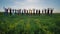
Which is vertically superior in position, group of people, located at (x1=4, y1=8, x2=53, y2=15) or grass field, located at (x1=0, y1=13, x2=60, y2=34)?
group of people, located at (x1=4, y1=8, x2=53, y2=15)

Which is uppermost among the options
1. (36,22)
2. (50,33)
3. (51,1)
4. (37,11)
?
(51,1)

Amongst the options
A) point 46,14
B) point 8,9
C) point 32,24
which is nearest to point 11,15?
point 8,9

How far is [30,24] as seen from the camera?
9.21 ft

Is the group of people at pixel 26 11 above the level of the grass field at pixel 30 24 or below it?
above

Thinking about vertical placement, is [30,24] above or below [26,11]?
below

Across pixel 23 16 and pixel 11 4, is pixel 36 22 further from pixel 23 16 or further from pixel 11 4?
pixel 11 4

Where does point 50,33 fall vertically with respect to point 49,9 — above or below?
below

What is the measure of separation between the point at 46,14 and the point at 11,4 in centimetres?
65

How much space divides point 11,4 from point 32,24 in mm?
517

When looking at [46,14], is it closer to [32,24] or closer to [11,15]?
[32,24]

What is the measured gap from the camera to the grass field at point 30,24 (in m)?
2.79

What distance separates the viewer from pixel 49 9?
2.85 metres

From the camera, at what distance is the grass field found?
110 inches

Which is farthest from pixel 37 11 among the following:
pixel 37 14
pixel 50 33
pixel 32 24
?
pixel 50 33
